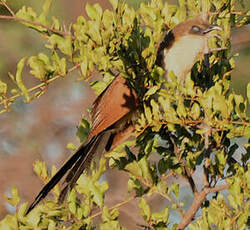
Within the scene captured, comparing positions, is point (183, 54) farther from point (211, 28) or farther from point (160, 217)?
point (160, 217)

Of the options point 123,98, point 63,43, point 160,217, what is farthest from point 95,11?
point 160,217

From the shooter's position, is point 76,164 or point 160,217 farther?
point 76,164

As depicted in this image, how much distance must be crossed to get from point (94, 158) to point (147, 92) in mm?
459

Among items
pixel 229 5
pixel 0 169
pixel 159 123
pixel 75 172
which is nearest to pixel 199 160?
pixel 159 123

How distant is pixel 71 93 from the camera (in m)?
4.13

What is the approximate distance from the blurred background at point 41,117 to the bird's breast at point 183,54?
132 centimetres

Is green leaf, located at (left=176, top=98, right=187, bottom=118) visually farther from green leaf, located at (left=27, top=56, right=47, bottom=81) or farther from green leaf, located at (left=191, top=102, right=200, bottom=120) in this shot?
green leaf, located at (left=27, top=56, right=47, bottom=81)

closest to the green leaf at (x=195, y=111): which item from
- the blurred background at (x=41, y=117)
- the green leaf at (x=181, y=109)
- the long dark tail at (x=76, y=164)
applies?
the green leaf at (x=181, y=109)

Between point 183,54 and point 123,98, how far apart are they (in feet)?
0.97

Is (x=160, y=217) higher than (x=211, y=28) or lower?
lower

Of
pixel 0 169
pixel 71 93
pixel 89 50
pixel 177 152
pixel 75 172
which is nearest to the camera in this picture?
pixel 89 50

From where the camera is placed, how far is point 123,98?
2199 millimetres

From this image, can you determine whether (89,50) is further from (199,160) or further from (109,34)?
(199,160)

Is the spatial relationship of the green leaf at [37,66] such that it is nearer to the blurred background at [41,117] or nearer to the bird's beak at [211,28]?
the bird's beak at [211,28]
